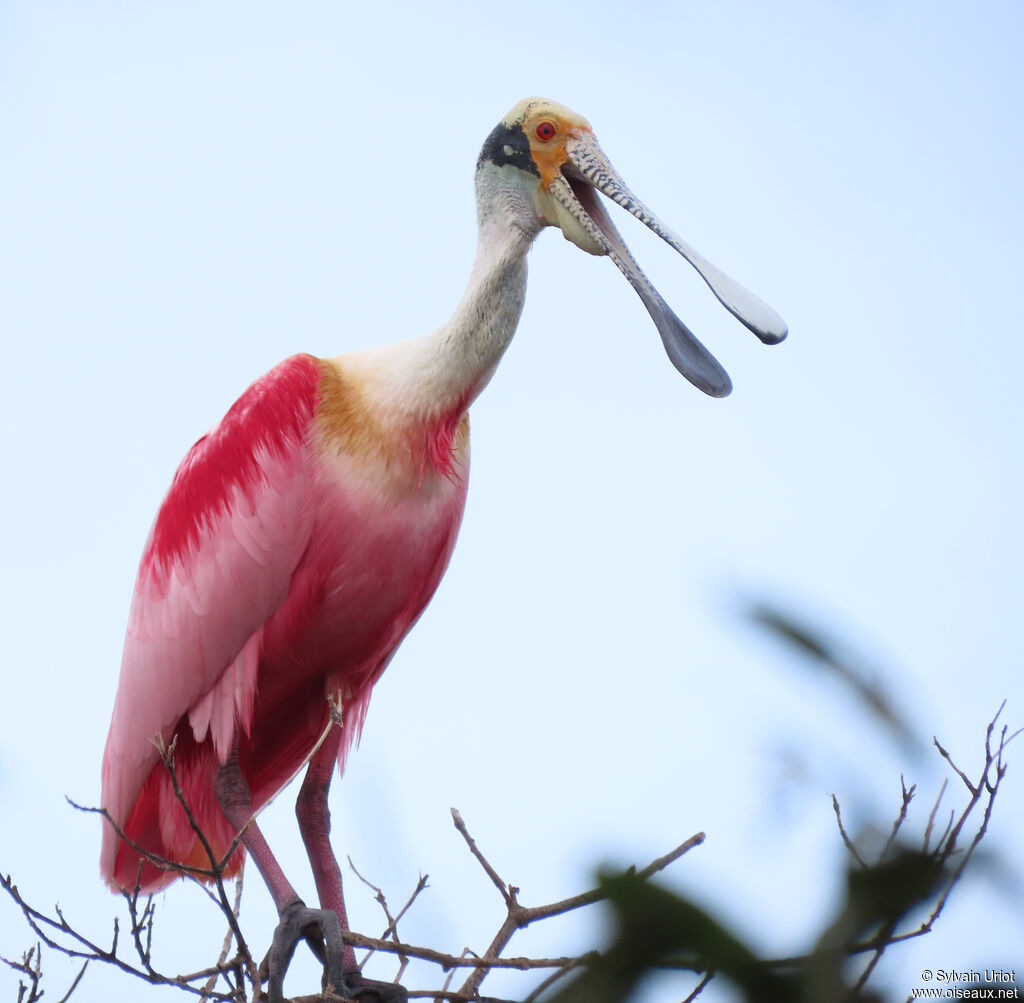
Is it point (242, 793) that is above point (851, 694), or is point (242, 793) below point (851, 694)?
above

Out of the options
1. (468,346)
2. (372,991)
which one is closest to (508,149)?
(468,346)

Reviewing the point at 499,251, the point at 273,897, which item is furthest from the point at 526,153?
the point at 273,897

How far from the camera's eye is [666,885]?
2.29 feet

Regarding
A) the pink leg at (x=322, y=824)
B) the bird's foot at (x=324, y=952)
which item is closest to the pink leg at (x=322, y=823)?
the pink leg at (x=322, y=824)

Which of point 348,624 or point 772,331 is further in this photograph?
point 348,624

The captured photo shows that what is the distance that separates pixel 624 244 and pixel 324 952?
111 inches

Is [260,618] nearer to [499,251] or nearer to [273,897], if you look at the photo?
[273,897]

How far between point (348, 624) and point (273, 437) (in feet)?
2.45

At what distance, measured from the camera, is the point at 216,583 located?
5254mm

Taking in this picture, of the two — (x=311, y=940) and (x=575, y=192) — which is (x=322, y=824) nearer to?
(x=311, y=940)

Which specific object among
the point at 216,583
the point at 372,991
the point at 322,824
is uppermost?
the point at 216,583

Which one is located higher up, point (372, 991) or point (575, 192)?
point (575, 192)

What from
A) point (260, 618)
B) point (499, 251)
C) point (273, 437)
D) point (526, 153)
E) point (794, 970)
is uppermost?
point (526, 153)

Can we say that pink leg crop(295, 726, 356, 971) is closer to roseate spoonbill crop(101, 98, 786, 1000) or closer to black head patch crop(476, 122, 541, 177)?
roseate spoonbill crop(101, 98, 786, 1000)
